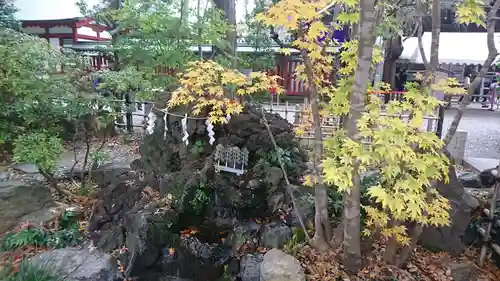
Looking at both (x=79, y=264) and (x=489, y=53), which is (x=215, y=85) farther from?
(x=489, y=53)

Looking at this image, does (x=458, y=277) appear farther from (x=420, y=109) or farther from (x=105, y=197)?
(x=105, y=197)

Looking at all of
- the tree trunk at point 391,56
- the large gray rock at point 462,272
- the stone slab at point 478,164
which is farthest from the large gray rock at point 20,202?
the tree trunk at point 391,56

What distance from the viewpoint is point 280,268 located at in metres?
3.69

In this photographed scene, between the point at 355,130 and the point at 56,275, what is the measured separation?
377 centimetres

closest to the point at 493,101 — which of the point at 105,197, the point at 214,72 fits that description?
the point at 214,72

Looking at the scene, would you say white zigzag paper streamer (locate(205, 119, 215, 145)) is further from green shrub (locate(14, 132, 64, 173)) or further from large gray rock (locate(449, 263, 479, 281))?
large gray rock (locate(449, 263, 479, 281))

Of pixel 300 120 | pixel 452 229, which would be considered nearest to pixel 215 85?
pixel 300 120

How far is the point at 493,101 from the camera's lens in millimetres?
15312

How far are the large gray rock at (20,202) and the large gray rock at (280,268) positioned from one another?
151 inches

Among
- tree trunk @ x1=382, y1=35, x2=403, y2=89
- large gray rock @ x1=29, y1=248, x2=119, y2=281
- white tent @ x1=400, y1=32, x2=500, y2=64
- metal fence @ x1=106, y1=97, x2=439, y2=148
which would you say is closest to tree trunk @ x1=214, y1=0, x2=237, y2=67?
metal fence @ x1=106, y1=97, x2=439, y2=148

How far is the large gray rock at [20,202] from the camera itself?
17.4 ft

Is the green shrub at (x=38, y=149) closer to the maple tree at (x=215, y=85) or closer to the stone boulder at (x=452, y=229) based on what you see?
the maple tree at (x=215, y=85)

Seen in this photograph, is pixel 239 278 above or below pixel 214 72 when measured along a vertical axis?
below

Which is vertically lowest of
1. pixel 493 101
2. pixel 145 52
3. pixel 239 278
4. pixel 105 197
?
pixel 239 278
